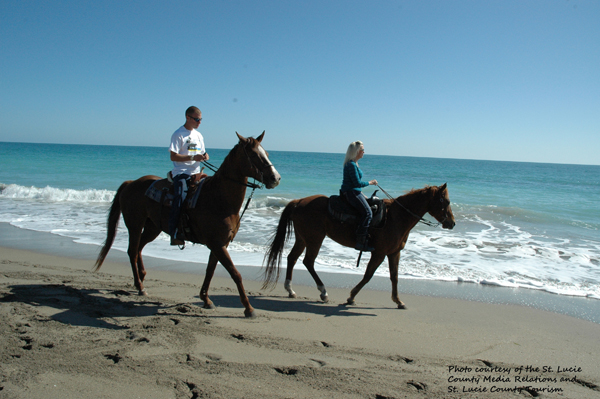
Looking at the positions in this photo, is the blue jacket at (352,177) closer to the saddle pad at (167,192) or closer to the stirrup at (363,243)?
the stirrup at (363,243)

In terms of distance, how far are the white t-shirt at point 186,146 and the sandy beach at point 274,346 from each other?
1773 millimetres

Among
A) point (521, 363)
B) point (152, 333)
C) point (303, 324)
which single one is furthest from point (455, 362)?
point (152, 333)

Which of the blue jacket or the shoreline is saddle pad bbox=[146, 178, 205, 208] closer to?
the shoreline

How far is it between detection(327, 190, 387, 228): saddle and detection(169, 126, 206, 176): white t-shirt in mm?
2046

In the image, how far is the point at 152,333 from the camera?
12.0 feet

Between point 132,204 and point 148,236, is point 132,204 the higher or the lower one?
the higher one

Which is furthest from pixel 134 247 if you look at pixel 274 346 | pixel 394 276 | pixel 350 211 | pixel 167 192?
pixel 394 276

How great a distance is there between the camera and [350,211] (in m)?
5.43

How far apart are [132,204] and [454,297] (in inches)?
200

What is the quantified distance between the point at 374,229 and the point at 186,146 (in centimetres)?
288

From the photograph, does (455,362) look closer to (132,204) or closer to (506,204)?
(132,204)

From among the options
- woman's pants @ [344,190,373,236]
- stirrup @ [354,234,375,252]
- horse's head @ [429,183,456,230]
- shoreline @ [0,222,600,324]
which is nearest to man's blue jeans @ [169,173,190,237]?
shoreline @ [0,222,600,324]

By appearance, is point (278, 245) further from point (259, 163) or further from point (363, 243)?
point (259, 163)

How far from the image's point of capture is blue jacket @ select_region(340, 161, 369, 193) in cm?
520
